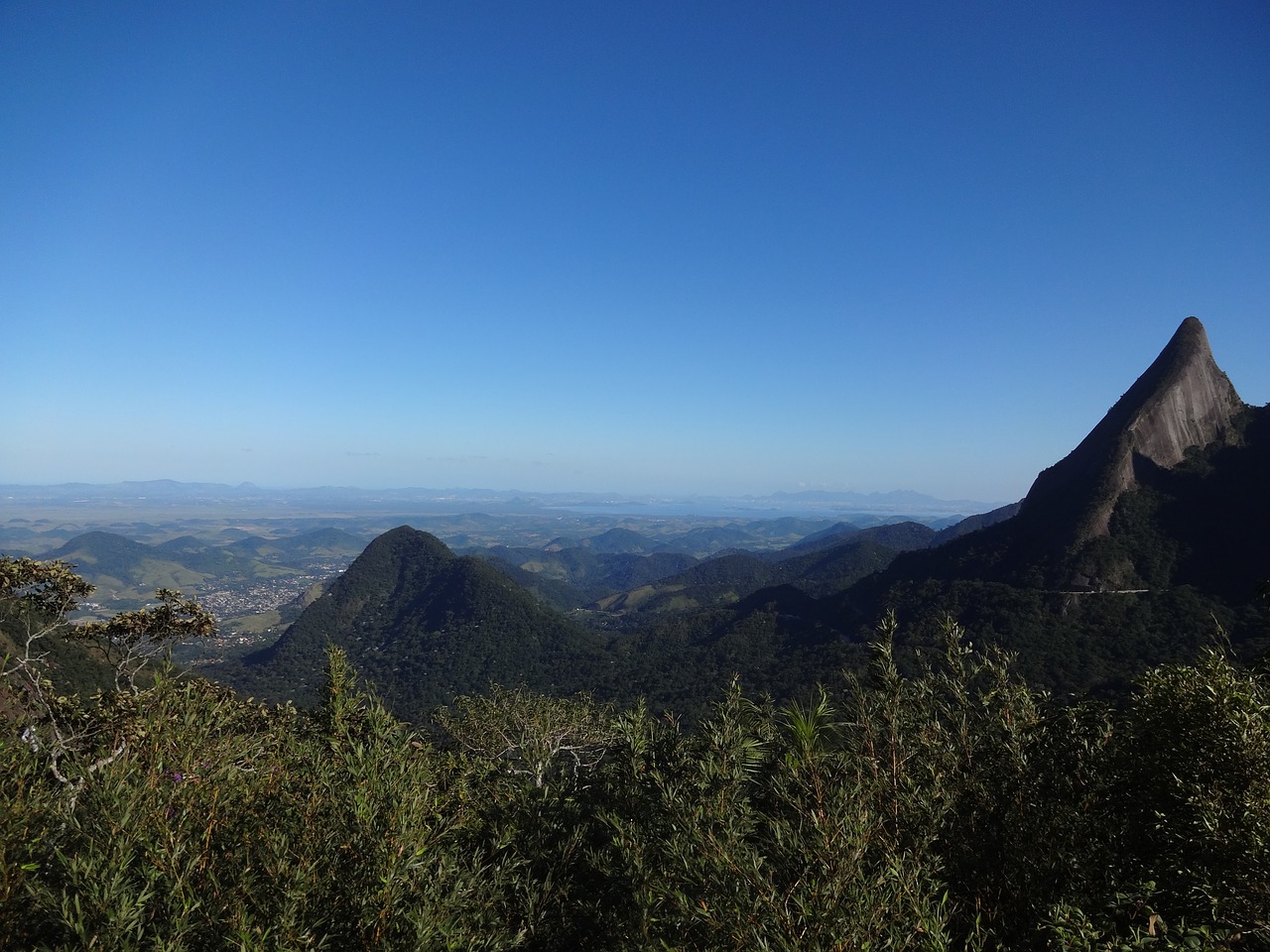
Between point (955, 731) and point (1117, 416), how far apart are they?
116m

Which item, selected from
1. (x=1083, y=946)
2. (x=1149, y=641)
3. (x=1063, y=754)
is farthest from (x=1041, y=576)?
(x=1083, y=946)

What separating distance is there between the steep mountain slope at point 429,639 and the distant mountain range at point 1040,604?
63 centimetres

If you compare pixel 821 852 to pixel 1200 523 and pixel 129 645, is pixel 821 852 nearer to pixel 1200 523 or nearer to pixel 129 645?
pixel 129 645

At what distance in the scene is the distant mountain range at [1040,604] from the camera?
68125mm

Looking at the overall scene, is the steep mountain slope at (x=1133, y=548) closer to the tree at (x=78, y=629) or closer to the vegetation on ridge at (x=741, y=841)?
the vegetation on ridge at (x=741, y=841)

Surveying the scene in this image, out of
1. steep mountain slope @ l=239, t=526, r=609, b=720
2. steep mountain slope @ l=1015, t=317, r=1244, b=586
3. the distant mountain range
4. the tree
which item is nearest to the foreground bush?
the tree

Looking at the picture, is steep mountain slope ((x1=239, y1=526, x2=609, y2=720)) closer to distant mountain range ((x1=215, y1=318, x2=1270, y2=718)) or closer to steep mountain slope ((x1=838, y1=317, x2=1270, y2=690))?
distant mountain range ((x1=215, y1=318, x2=1270, y2=718))

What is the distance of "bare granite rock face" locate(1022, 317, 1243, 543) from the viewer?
85.0m

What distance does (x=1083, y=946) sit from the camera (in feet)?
16.9

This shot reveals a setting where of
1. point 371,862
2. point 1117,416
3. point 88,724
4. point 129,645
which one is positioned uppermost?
point 1117,416

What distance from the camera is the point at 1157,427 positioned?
86750mm

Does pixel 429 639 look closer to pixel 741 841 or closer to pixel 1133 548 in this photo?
pixel 1133 548

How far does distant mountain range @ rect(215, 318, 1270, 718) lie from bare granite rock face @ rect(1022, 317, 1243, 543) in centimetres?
27

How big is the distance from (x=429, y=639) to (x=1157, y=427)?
14951 cm
